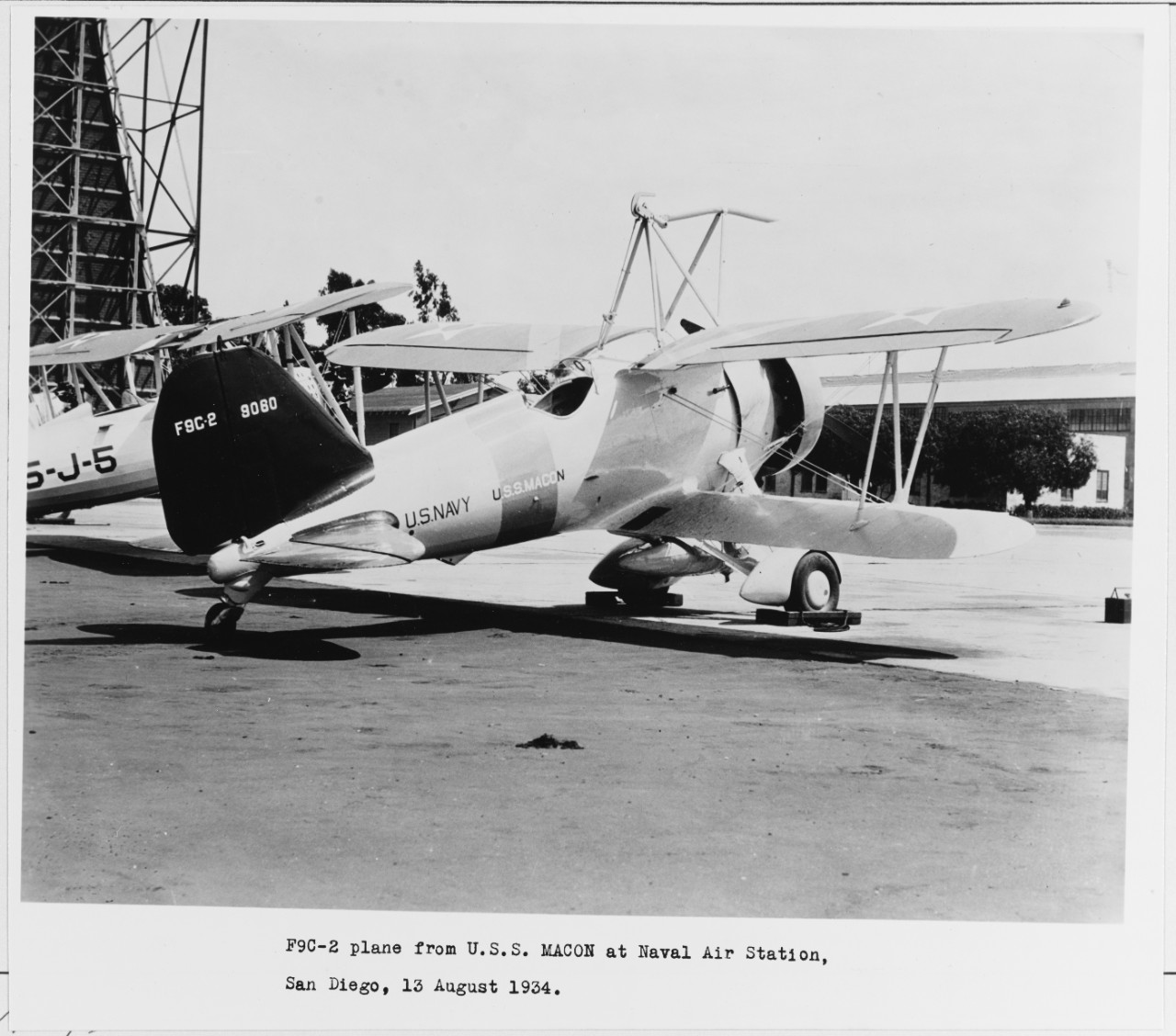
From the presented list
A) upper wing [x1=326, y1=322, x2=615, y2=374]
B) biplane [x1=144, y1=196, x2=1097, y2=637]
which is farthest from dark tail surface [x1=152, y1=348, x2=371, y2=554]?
upper wing [x1=326, y1=322, x2=615, y2=374]

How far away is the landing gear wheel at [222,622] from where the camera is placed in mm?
9016

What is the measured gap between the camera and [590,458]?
10.7 m

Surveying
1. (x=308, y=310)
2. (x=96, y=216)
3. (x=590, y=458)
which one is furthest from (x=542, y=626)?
(x=96, y=216)

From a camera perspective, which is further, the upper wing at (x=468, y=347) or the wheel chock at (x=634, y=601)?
the wheel chock at (x=634, y=601)

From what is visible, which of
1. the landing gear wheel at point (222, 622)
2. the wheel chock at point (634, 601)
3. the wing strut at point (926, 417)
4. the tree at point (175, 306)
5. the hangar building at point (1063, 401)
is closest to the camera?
the hangar building at point (1063, 401)

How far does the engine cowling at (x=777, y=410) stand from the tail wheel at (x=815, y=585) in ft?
5.22

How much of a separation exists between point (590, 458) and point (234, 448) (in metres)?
3.44

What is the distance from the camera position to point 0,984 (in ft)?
19.4

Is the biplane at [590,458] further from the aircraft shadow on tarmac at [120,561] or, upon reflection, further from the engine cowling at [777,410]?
the aircraft shadow on tarmac at [120,561]

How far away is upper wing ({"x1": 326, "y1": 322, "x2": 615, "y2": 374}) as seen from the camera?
1106cm

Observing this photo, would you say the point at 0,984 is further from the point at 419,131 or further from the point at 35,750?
the point at 419,131

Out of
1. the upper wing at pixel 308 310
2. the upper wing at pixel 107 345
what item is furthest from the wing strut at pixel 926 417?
the upper wing at pixel 107 345

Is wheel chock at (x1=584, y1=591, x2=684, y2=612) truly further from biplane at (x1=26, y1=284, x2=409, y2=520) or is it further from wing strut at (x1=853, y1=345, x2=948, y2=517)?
biplane at (x1=26, y1=284, x2=409, y2=520)

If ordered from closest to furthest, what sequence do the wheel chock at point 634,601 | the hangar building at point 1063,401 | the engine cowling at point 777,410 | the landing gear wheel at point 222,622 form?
1. the hangar building at point 1063,401
2. the landing gear wheel at point 222,622
3. the engine cowling at point 777,410
4. the wheel chock at point 634,601
